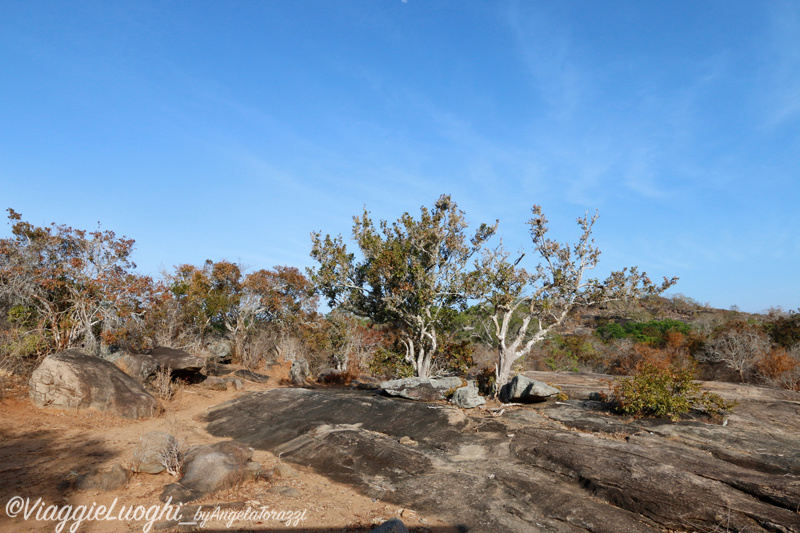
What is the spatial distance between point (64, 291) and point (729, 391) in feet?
74.4

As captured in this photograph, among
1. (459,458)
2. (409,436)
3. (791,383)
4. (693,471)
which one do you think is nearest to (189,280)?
(409,436)

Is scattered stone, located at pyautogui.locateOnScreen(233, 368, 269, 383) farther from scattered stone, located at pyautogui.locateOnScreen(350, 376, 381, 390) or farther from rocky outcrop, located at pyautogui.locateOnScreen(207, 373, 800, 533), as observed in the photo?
rocky outcrop, located at pyautogui.locateOnScreen(207, 373, 800, 533)

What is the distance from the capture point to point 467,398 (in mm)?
12438

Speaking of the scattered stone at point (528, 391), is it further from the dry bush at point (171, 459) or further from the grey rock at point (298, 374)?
the grey rock at point (298, 374)

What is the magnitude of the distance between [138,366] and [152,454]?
894cm

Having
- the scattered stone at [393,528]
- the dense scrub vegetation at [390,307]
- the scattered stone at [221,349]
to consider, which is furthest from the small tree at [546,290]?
the scattered stone at [221,349]

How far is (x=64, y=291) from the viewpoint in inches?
614

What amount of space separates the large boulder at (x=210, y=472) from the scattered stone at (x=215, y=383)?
9.85 m

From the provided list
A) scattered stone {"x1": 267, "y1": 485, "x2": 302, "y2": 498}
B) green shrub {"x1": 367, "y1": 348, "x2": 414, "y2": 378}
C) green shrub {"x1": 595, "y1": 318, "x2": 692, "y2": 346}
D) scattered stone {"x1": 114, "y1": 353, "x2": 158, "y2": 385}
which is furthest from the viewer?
green shrub {"x1": 595, "y1": 318, "x2": 692, "y2": 346}

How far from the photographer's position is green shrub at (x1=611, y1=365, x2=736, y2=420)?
10305 millimetres

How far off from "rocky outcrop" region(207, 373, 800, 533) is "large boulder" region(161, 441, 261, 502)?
166 centimetres

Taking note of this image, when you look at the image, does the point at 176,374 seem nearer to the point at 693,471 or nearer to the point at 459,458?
the point at 459,458

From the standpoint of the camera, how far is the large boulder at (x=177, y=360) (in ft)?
55.5

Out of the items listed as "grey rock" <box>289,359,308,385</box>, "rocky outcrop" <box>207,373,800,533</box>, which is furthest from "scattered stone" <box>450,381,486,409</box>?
"grey rock" <box>289,359,308,385</box>
